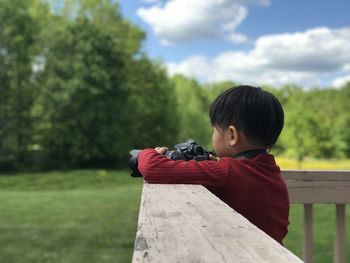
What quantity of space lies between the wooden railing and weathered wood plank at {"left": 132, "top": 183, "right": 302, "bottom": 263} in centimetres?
133

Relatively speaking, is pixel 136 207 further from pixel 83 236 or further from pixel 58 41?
pixel 58 41

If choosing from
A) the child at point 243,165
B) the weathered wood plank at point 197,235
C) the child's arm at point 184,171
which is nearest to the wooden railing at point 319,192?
the child at point 243,165

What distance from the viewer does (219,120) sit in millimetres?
1865

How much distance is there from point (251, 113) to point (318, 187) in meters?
1.08

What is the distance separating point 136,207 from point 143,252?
12.1 m

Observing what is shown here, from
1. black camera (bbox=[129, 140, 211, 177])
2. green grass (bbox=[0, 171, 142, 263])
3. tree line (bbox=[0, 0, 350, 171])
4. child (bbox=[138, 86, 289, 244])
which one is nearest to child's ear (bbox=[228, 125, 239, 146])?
child (bbox=[138, 86, 289, 244])

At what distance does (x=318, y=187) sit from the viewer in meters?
2.71

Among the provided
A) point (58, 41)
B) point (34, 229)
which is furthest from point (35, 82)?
point (34, 229)

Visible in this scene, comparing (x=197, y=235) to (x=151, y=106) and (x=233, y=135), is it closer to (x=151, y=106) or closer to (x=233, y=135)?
(x=233, y=135)

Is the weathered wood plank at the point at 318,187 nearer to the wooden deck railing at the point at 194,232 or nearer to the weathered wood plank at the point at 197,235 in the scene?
the wooden deck railing at the point at 194,232

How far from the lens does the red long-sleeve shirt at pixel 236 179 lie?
1750 millimetres

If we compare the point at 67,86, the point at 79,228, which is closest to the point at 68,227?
the point at 79,228

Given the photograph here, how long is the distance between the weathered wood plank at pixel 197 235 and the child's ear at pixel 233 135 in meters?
0.43

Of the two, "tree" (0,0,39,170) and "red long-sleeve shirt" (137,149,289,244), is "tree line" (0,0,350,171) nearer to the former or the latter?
"tree" (0,0,39,170)
